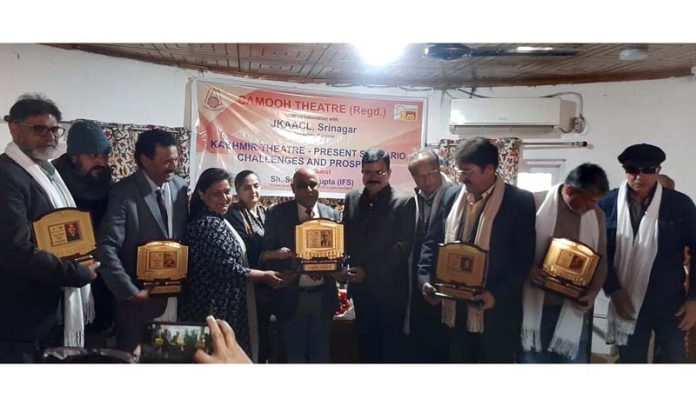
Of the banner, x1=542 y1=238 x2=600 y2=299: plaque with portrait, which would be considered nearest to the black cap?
x1=542 y1=238 x2=600 y2=299: plaque with portrait

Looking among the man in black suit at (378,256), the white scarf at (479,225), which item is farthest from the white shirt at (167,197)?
the white scarf at (479,225)

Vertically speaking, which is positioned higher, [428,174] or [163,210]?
[428,174]

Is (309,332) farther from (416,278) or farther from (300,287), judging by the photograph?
(416,278)

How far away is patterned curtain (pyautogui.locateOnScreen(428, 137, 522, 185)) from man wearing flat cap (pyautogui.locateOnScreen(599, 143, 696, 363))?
0.28 metres

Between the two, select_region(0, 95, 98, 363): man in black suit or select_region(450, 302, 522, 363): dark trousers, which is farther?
select_region(450, 302, 522, 363): dark trousers

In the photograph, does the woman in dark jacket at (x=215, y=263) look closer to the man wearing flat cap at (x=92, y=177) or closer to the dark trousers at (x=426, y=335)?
the man wearing flat cap at (x=92, y=177)

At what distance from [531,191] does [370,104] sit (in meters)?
0.55

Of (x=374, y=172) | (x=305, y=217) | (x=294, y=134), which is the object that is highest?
(x=294, y=134)

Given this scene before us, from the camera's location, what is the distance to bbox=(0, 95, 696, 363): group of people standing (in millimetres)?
1540

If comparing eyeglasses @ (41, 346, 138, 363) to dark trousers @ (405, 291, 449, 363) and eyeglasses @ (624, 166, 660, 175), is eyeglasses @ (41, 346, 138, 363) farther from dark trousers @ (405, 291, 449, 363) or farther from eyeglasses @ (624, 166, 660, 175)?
eyeglasses @ (624, 166, 660, 175)

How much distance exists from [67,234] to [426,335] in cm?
108

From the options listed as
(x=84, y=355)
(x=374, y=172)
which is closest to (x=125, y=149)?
(x=84, y=355)

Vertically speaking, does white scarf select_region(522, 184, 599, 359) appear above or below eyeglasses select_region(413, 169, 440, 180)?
below

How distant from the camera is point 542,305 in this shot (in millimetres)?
1616
